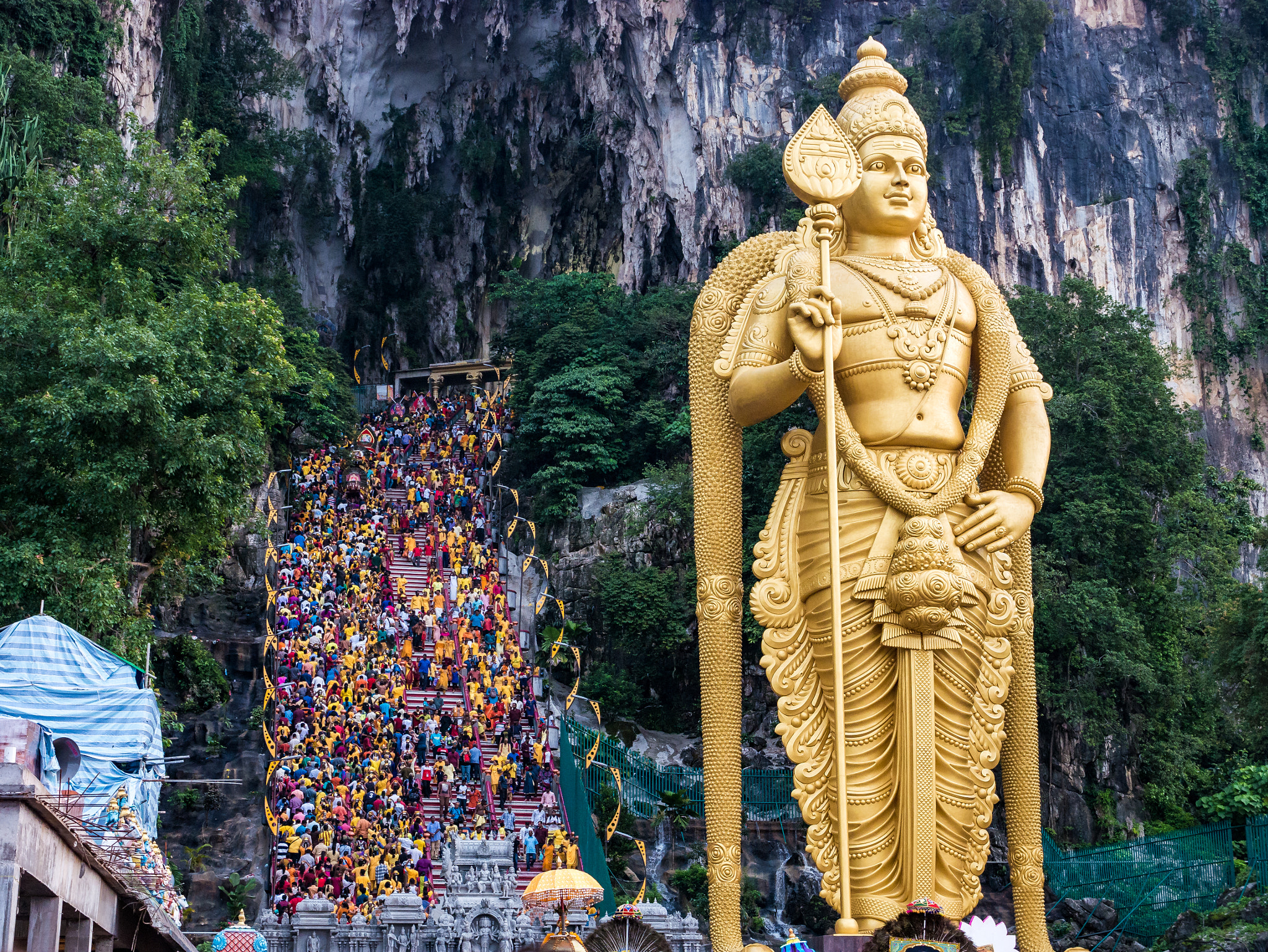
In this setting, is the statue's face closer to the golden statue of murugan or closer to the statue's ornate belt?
the golden statue of murugan

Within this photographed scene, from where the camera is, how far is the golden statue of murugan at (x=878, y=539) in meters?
8.48

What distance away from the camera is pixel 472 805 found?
639 inches

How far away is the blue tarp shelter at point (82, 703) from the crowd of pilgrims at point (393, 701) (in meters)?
2.90

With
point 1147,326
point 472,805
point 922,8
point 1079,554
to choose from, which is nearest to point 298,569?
point 472,805

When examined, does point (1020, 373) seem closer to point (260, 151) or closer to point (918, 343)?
point (918, 343)

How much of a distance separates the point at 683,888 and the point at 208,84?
22.6m

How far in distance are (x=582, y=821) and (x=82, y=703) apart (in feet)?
19.4

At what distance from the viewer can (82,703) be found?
36.6ft

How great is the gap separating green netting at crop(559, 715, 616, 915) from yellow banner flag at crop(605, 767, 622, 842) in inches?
13.6

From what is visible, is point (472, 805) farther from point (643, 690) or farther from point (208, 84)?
point (208, 84)

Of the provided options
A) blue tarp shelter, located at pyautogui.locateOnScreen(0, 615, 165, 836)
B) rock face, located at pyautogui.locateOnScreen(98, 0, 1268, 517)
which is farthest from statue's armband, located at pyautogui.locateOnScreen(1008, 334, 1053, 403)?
rock face, located at pyautogui.locateOnScreen(98, 0, 1268, 517)

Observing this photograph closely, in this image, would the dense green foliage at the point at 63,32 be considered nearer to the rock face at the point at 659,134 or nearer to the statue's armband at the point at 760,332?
the rock face at the point at 659,134

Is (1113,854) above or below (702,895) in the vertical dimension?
above

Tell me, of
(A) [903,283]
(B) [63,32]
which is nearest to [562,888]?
(A) [903,283]
